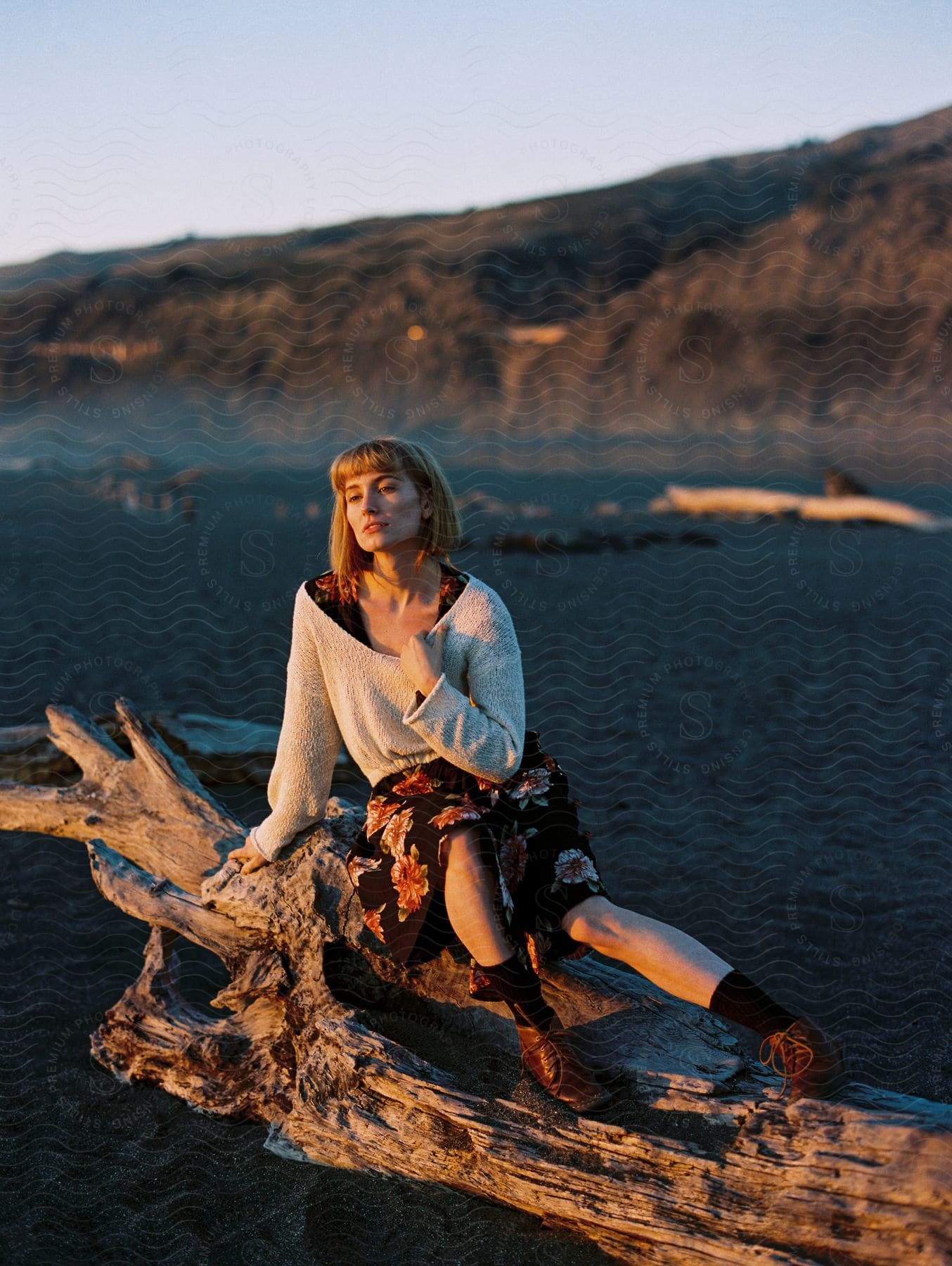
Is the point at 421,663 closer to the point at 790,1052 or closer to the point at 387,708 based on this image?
the point at 387,708

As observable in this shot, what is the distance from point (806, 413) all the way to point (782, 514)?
89 centimetres

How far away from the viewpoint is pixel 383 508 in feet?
7.14

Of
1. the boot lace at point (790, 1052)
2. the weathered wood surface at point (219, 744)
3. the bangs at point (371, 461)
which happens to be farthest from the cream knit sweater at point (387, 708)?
the weathered wood surface at point (219, 744)

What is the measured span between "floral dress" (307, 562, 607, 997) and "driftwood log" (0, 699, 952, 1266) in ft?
0.54

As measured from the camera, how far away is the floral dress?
2.05 m

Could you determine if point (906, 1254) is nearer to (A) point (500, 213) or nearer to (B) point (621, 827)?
(B) point (621, 827)

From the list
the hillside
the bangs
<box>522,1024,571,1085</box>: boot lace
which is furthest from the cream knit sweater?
the hillside

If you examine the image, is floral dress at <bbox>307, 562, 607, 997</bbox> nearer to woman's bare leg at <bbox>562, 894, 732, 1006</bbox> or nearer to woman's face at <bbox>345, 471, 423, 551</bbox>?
woman's bare leg at <bbox>562, 894, 732, 1006</bbox>

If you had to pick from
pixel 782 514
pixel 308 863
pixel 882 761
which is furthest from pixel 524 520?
pixel 308 863

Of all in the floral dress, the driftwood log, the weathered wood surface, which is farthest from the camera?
the weathered wood surface

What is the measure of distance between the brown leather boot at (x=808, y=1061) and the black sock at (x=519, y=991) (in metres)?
0.40

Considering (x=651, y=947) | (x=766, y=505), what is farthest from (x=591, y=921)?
(x=766, y=505)

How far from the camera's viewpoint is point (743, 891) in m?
3.57

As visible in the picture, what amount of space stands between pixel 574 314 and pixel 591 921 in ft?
29.7
